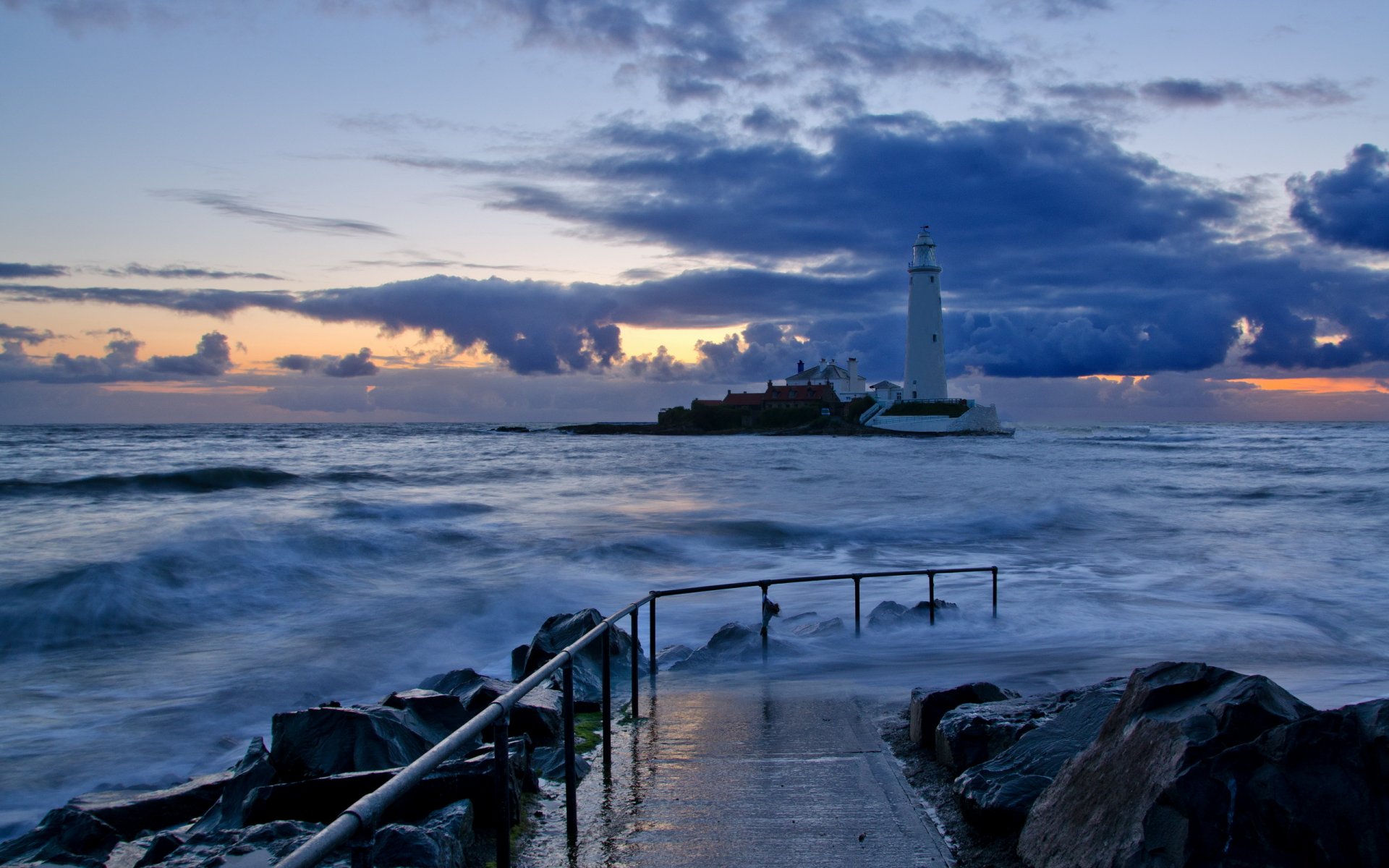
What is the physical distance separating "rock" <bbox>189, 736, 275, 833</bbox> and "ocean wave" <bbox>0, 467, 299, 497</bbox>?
2433 cm

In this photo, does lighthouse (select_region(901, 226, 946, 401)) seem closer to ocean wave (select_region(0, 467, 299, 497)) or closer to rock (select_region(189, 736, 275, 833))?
ocean wave (select_region(0, 467, 299, 497))

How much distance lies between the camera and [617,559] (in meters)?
15.3

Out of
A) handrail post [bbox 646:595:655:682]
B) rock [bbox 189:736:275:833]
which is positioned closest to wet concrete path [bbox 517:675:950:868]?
handrail post [bbox 646:595:655:682]

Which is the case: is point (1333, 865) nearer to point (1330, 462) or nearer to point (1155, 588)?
point (1155, 588)

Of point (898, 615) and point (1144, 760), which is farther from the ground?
point (1144, 760)

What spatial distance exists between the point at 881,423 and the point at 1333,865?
226ft

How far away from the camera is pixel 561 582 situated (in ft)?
42.5

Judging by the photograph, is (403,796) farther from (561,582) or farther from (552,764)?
(561,582)

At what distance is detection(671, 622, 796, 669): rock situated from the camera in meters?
6.51

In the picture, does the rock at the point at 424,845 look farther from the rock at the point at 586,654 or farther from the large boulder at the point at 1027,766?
the rock at the point at 586,654

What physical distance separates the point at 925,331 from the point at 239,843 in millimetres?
61181

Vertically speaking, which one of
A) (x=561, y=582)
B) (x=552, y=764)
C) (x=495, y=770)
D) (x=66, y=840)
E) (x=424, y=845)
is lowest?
(x=561, y=582)

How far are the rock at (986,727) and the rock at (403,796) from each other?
1.79m

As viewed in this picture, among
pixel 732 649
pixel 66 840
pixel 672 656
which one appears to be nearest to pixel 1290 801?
pixel 66 840
